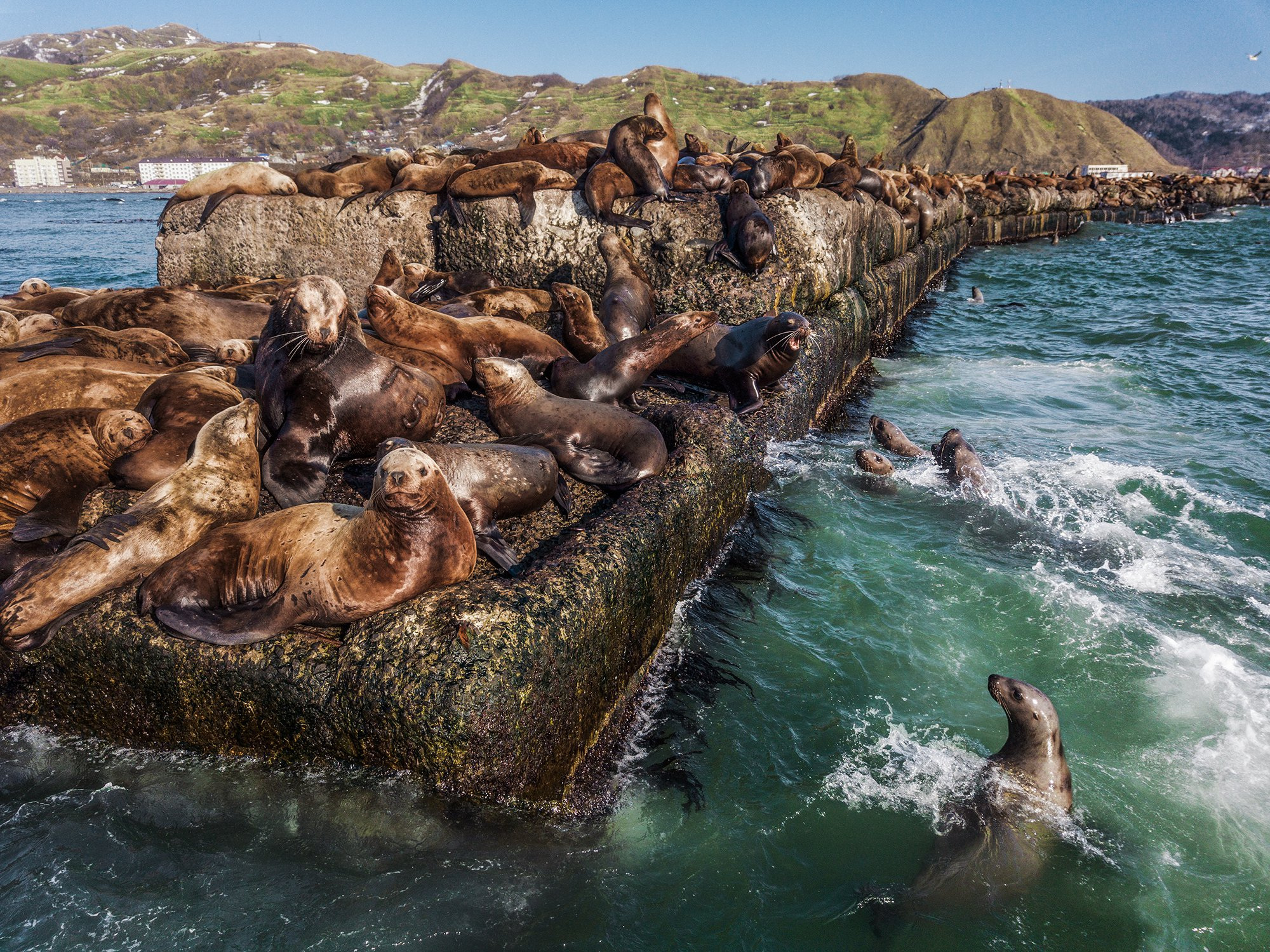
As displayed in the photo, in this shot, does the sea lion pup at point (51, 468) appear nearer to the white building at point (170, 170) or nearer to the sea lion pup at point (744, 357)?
the sea lion pup at point (744, 357)

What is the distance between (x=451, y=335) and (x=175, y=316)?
257cm

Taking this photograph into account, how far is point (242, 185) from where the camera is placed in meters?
9.26

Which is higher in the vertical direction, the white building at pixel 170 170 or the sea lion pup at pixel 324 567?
the sea lion pup at pixel 324 567

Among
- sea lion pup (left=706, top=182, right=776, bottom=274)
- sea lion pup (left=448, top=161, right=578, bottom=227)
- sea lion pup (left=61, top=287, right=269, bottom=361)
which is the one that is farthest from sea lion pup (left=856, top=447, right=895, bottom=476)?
sea lion pup (left=61, top=287, right=269, bottom=361)

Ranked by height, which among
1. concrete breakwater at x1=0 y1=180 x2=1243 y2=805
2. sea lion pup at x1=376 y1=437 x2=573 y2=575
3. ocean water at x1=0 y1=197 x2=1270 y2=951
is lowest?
ocean water at x1=0 y1=197 x2=1270 y2=951

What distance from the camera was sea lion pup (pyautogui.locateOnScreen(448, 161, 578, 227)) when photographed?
8195 millimetres

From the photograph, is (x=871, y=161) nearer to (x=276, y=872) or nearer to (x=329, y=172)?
(x=329, y=172)

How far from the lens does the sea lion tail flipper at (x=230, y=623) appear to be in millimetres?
2973

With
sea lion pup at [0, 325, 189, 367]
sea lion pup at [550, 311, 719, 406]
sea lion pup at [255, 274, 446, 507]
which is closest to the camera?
sea lion pup at [255, 274, 446, 507]

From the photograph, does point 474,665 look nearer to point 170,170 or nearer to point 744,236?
point 744,236

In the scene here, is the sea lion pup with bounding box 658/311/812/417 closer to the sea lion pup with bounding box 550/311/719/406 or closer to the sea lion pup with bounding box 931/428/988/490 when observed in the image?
the sea lion pup with bounding box 550/311/719/406

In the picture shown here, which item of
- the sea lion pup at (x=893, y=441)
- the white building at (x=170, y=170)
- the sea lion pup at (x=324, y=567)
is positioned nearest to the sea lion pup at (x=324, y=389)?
the sea lion pup at (x=324, y=567)

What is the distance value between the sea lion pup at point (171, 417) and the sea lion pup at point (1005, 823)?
4.14 metres

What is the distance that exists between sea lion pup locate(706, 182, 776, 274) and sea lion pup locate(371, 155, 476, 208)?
10.4ft
